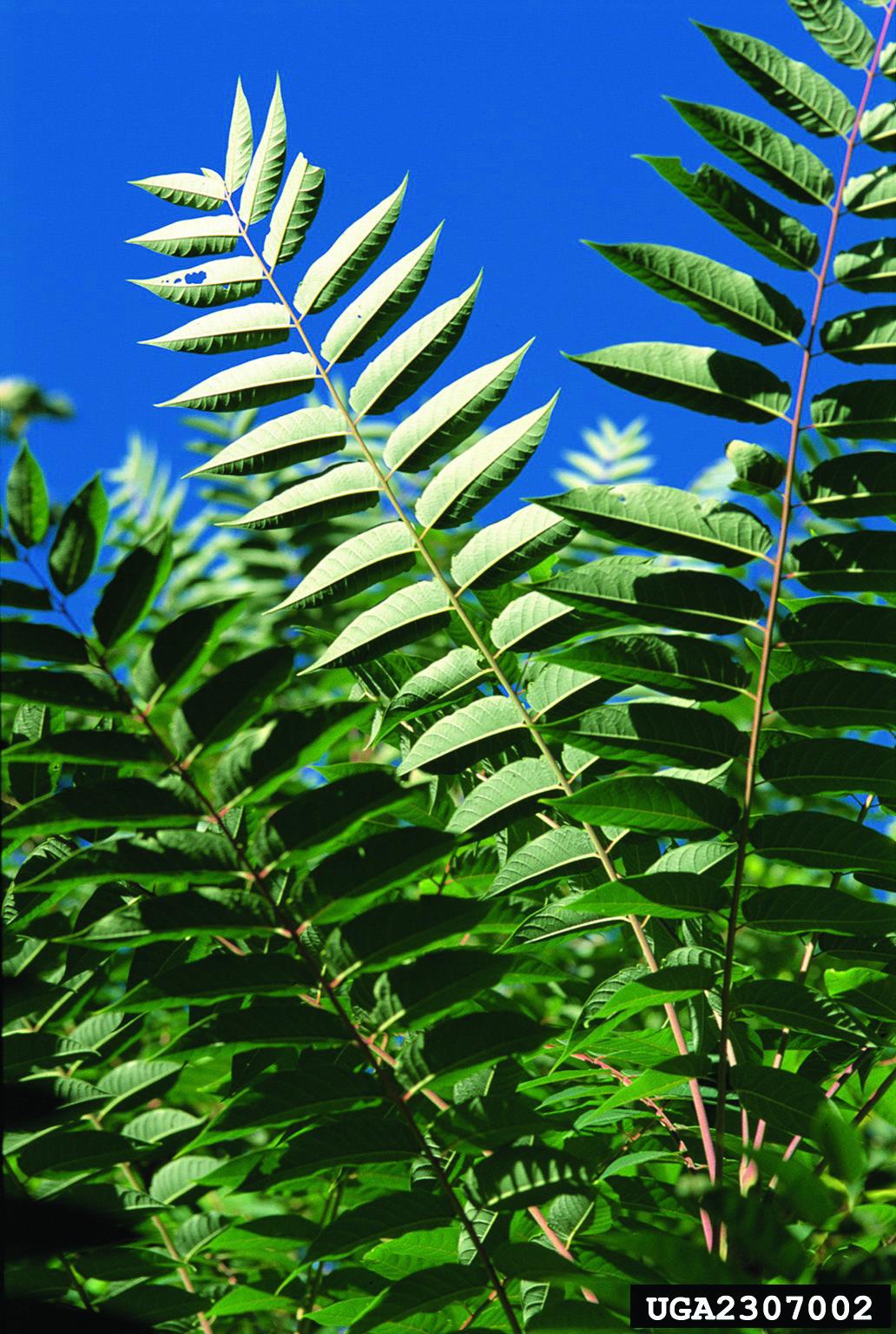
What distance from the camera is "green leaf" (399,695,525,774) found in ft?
4.75

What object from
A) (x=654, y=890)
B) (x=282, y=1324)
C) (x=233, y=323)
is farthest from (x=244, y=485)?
(x=654, y=890)

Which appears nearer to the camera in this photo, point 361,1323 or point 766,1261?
point 766,1261

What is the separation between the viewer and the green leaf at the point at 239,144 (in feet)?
5.65

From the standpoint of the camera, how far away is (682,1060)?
1.28 metres

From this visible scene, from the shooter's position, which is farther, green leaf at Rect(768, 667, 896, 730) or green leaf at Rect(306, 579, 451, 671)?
green leaf at Rect(306, 579, 451, 671)

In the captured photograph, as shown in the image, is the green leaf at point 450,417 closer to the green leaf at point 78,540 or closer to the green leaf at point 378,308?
the green leaf at point 378,308

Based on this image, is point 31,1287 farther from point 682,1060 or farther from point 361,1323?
point 682,1060

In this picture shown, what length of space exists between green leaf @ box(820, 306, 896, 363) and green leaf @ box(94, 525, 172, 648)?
2.53 ft

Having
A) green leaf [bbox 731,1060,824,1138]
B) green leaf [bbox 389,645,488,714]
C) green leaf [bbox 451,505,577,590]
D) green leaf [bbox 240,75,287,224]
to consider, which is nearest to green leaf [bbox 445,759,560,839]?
green leaf [bbox 389,645,488,714]

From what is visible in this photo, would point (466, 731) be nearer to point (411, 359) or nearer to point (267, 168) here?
point (411, 359)

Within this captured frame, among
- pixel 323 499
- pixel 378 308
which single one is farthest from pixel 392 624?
pixel 378 308

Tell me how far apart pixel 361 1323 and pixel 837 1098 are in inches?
33.2

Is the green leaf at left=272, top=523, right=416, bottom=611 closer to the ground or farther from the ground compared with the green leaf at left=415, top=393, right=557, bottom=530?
closer to the ground

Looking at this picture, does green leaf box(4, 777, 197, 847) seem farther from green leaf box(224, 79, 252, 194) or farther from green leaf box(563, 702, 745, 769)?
green leaf box(224, 79, 252, 194)
